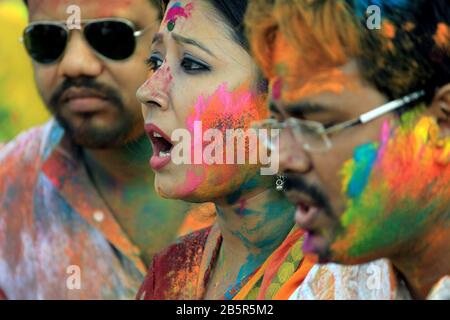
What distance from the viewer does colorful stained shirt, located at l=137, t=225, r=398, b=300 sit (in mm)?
2619

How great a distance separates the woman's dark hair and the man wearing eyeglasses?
35.9 inches

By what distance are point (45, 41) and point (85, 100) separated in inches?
11.6

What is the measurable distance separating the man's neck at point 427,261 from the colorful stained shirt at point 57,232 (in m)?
1.85

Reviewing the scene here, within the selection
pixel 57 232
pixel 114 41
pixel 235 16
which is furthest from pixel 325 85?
pixel 57 232

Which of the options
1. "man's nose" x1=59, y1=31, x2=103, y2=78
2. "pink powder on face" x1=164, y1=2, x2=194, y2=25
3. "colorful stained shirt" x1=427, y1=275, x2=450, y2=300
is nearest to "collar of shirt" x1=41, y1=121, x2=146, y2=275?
"man's nose" x1=59, y1=31, x2=103, y2=78

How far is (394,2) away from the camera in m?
2.38

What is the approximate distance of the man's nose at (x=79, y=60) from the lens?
4.07m

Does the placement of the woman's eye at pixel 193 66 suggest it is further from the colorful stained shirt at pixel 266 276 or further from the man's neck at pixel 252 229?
the colorful stained shirt at pixel 266 276

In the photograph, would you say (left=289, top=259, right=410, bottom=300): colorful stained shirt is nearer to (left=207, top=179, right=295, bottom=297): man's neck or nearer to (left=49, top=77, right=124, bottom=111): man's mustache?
(left=207, top=179, right=295, bottom=297): man's neck

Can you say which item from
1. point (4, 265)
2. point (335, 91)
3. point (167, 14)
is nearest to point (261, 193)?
point (167, 14)

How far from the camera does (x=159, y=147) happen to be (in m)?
3.06

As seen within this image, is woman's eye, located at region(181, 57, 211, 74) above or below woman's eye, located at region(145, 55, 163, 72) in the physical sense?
below

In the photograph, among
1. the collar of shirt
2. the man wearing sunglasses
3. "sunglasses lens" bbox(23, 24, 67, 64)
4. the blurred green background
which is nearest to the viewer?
the man wearing sunglasses

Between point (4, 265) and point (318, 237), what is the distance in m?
2.60
